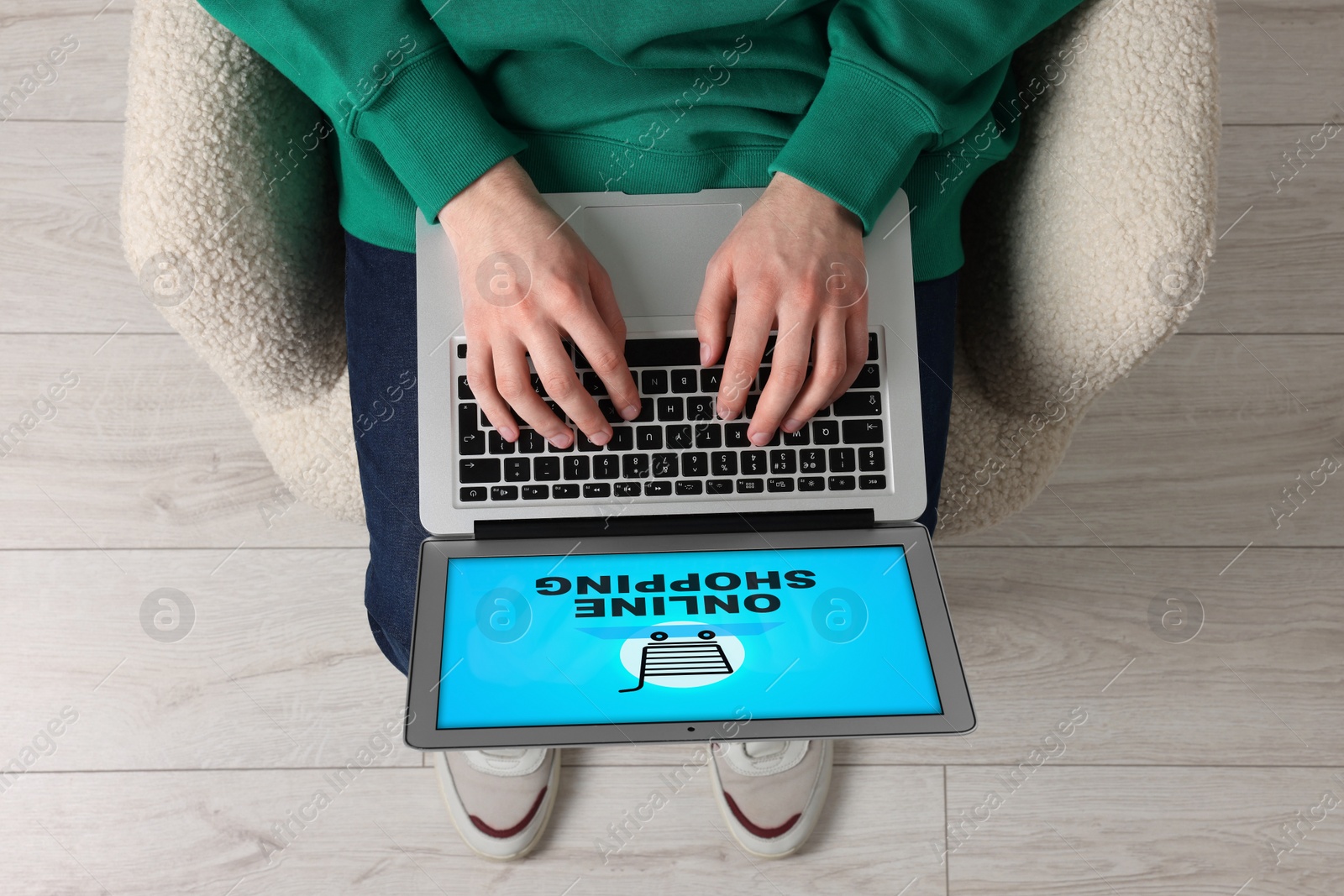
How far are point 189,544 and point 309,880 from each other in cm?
41

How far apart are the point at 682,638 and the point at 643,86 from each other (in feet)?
1.30

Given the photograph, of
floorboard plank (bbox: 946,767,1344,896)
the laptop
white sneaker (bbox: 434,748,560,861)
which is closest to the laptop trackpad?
the laptop

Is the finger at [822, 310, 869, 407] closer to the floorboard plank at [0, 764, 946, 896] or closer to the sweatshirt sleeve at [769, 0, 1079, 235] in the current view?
the sweatshirt sleeve at [769, 0, 1079, 235]

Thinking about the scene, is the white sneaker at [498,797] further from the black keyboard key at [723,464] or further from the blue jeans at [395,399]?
the black keyboard key at [723,464]

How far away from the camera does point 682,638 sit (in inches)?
25.0

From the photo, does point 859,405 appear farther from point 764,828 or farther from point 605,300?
point 764,828

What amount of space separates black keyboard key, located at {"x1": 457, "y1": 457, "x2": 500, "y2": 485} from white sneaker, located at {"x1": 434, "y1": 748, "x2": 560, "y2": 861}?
0.43 meters

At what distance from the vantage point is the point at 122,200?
68 cm

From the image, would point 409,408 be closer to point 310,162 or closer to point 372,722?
point 310,162

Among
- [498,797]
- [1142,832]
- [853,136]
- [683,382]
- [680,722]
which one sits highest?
[853,136]

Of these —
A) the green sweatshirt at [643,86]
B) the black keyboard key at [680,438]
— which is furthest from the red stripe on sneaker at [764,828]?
the green sweatshirt at [643,86]

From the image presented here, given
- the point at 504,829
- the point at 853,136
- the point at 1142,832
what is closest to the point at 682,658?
the point at 853,136

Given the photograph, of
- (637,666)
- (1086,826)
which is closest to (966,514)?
(637,666)

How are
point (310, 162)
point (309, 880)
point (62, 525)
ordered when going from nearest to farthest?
point (310, 162) → point (309, 880) → point (62, 525)
